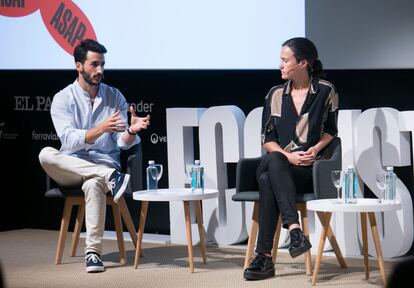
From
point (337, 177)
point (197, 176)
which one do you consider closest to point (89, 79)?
point (197, 176)

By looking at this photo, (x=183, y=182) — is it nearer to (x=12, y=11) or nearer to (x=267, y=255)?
(x=267, y=255)

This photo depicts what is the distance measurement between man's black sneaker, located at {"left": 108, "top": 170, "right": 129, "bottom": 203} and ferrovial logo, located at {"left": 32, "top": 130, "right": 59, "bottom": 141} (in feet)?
7.46

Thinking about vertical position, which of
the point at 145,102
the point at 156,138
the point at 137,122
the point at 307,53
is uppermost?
the point at 307,53

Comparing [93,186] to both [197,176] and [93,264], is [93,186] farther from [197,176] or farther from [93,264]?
[197,176]

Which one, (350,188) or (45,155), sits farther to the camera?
(45,155)

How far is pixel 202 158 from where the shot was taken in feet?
17.9

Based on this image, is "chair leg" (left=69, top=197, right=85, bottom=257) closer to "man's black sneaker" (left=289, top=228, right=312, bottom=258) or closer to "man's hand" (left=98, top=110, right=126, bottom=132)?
"man's hand" (left=98, top=110, right=126, bottom=132)

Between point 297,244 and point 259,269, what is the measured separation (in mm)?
301

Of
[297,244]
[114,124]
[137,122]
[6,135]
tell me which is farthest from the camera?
[6,135]

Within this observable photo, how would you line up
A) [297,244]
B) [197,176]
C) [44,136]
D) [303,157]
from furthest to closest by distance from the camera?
[44,136] < [197,176] < [303,157] < [297,244]

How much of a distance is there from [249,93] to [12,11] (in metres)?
2.21

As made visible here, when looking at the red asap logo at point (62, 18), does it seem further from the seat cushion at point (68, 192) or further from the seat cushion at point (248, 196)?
the seat cushion at point (248, 196)

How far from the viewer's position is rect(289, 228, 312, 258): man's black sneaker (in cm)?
380

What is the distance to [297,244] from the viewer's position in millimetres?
3809
